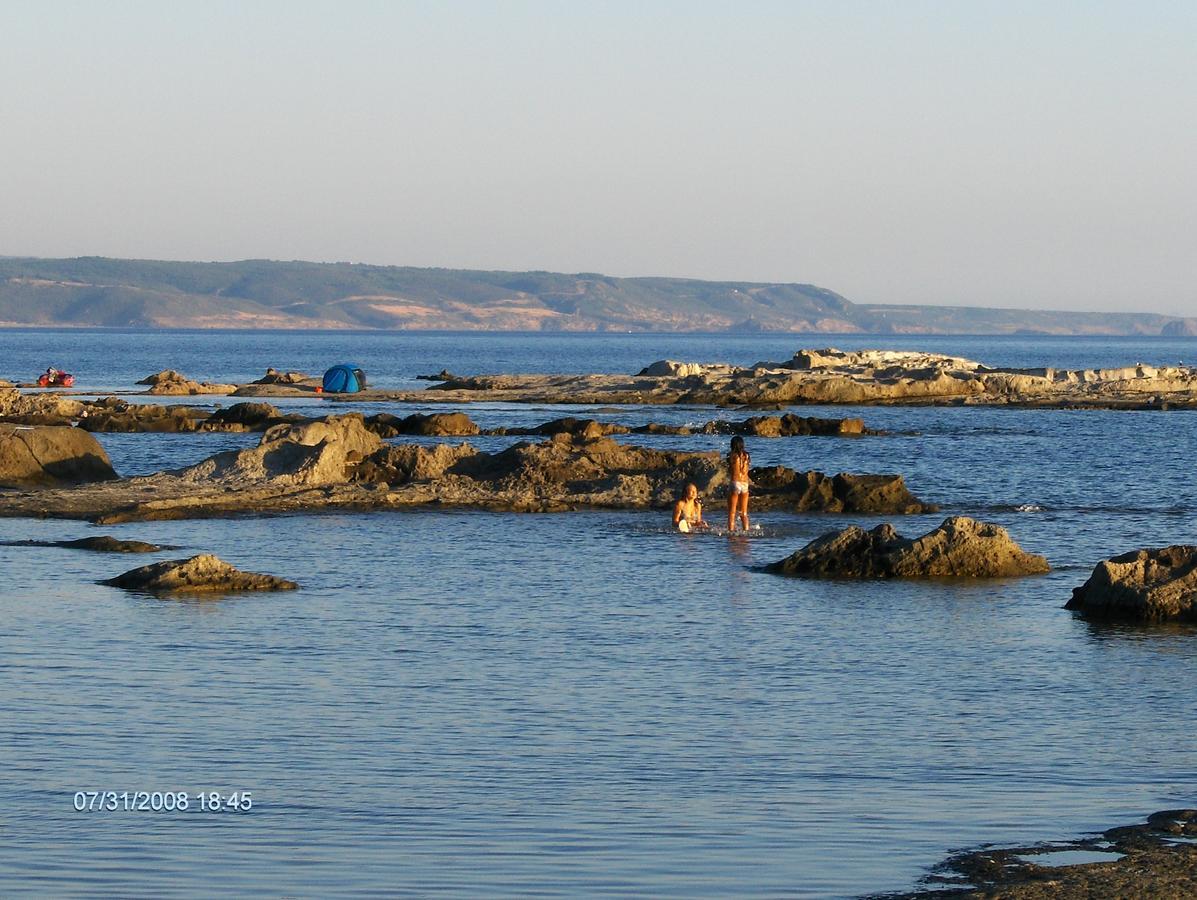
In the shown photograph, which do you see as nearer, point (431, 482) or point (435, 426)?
point (431, 482)

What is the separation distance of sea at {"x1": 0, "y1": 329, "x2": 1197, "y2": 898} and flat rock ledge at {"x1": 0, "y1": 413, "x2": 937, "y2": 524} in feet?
16.2

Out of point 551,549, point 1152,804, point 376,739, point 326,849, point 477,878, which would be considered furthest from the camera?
point 551,549

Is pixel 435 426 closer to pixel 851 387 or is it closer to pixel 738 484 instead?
pixel 738 484

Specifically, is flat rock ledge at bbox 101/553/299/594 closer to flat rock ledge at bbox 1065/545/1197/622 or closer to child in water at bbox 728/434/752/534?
flat rock ledge at bbox 1065/545/1197/622

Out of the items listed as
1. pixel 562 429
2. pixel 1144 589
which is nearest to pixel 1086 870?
pixel 1144 589

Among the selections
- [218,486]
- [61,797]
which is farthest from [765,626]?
[218,486]

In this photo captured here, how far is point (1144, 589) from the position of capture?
22.0 meters

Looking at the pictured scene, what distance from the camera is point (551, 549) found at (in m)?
29.9

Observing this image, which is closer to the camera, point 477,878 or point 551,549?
point 477,878

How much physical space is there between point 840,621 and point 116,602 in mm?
9045

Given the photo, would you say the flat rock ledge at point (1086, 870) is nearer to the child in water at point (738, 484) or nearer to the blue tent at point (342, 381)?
the child in water at point (738, 484)

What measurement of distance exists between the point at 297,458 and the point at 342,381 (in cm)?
5737

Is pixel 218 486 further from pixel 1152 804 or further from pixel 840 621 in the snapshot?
pixel 1152 804

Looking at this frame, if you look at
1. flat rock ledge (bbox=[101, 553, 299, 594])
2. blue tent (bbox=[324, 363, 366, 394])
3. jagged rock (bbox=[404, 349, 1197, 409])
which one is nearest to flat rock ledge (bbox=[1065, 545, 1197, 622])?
flat rock ledge (bbox=[101, 553, 299, 594])
